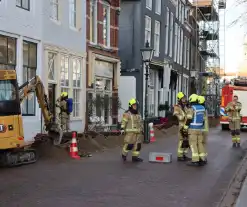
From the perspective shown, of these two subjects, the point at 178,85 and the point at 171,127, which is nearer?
the point at 171,127

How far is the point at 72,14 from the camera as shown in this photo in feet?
68.8

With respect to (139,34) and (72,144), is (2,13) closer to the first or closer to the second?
(72,144)

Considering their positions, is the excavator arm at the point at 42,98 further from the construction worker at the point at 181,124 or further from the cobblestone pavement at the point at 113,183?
the construction worker at the point at 181,124

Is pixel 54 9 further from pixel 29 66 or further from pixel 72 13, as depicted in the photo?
pixel 29 66

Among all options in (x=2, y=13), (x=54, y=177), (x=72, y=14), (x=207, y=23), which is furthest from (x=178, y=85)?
(x=54, y=177)

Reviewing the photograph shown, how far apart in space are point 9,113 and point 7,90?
2.07ft

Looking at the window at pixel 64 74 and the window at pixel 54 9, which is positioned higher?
the window at pixel 54 9

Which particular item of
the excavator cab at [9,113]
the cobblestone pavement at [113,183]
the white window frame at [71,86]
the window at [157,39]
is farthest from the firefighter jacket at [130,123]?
the window at [157,39]

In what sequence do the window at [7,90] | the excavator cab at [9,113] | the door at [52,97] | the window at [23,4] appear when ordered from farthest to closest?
the door at [52,97]
the window at [23,4]
the window at [7,90]
the excavator cab at [9,113]

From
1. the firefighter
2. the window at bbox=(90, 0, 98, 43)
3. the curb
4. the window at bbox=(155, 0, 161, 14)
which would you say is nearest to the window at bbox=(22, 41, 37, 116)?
the firefighter

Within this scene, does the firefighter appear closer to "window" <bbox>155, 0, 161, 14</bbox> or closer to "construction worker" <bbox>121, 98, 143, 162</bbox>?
"construction worker" <bbox>121, 98, 143, 162</bbox>

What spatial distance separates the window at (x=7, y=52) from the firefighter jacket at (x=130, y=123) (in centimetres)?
511

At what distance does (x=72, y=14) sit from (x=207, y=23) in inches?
1162

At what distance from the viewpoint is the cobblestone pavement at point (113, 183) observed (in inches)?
320
